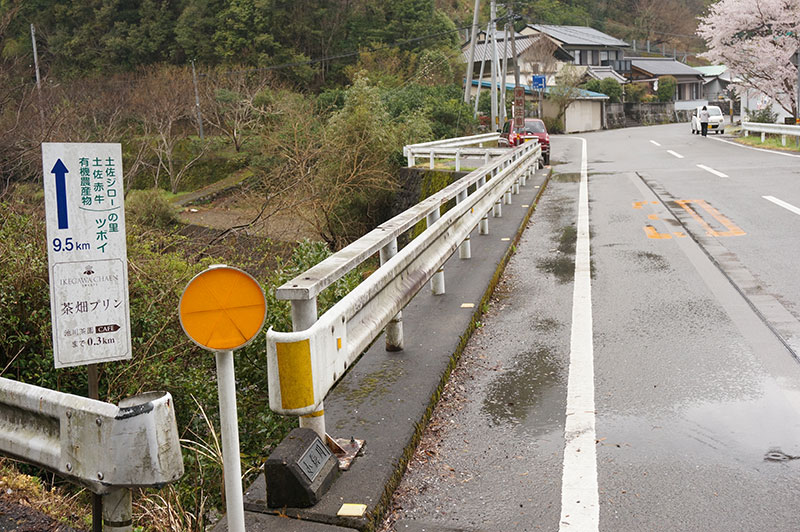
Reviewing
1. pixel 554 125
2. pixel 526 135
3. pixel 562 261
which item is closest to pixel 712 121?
pixel 526 135

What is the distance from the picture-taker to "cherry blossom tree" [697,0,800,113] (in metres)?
38.3

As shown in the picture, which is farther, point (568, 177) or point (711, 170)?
point (568, 177)

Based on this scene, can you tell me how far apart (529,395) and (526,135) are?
2489cm

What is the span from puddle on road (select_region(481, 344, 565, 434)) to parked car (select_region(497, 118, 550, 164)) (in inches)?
901

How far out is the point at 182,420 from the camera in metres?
7.61

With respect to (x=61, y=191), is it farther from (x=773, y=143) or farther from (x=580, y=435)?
(x=773, y=143)

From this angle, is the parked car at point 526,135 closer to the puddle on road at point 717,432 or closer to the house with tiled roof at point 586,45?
the puddle on road at point 717,432

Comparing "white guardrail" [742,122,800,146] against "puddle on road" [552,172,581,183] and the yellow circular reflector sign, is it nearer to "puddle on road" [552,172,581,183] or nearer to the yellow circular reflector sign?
"puddle on road" [552,172,581,183]

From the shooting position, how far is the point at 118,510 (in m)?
2.96

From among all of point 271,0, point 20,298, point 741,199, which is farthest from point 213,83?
point 20,298

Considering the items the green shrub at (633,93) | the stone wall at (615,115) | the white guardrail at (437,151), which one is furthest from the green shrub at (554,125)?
the white guardrail at (437,151)

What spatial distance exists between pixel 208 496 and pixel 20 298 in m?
4.27

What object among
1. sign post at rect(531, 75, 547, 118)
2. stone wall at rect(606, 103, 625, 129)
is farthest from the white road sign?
stone wall at rect(606, 103, 625, 129)

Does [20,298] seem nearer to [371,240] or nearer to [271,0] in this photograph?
[371,240]
